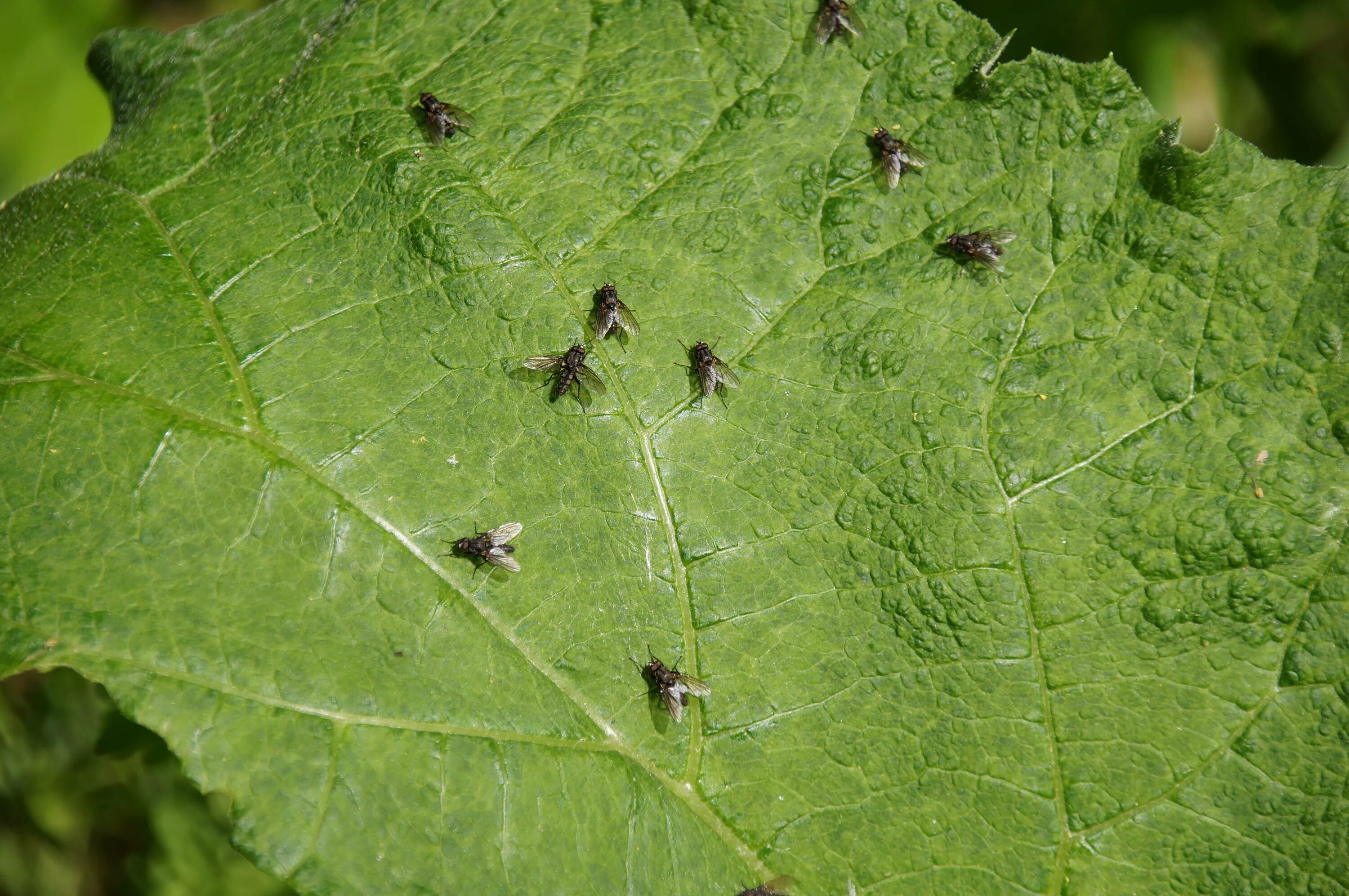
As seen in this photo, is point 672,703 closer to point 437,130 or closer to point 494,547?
point 494,547

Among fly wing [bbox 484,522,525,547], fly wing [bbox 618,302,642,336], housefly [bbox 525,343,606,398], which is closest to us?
fly wing [bbox 484,522,525,547]

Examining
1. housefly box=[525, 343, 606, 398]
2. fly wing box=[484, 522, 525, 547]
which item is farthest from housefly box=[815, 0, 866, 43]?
fly wing box=[484, 522, 525, 547]

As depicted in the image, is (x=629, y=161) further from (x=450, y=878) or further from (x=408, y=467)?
(x=450, y=878)

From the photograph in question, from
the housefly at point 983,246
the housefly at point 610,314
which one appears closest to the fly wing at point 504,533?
the housefly at point 610,314

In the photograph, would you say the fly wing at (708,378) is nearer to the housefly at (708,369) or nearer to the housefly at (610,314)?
the housefly at (708,369)

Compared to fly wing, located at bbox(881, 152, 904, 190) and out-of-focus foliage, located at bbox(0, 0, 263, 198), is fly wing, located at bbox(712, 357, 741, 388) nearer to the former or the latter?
fly wing, located at bbox(881, 152, 904, 190)

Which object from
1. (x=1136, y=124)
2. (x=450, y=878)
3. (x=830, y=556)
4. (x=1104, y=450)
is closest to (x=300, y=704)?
(x=450, y=878)

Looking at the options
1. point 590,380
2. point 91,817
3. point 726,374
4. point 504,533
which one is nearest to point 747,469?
point 726,374
